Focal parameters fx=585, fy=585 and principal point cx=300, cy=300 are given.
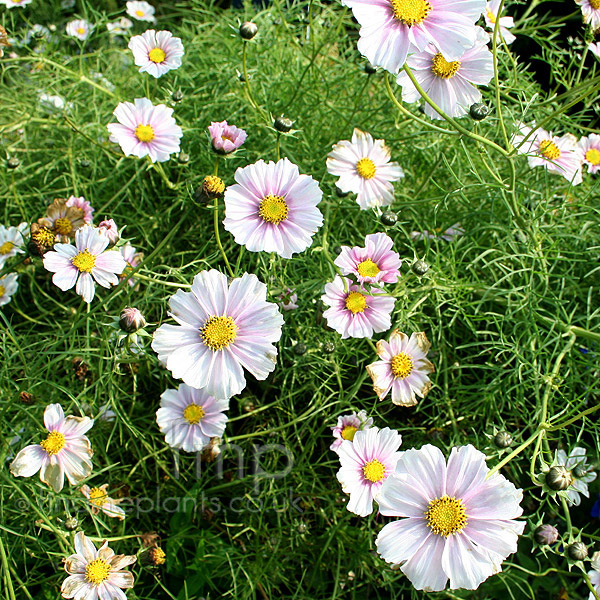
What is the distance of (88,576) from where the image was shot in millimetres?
950

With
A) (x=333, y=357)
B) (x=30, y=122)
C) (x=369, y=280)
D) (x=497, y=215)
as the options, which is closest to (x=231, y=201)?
(x=369, y=280)

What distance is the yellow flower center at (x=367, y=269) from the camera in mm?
1105

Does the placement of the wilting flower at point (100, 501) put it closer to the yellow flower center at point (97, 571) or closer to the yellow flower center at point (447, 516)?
the yellow flower center at point (97, 571)

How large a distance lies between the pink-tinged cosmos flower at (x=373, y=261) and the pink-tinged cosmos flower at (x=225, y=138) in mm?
278

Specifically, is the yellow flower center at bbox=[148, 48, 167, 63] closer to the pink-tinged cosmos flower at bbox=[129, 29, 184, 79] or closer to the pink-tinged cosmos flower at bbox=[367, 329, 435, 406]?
the pink-tinged cosmos flower at bbox=[129, 29, 184, 79]

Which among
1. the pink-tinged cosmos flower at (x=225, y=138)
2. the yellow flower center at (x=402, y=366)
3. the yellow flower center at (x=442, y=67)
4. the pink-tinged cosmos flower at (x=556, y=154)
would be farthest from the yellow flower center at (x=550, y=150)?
the pink-tinged cosmos flower at (x=225, y=138)

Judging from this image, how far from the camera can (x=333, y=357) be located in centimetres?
122

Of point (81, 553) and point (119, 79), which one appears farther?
point (119, 79)

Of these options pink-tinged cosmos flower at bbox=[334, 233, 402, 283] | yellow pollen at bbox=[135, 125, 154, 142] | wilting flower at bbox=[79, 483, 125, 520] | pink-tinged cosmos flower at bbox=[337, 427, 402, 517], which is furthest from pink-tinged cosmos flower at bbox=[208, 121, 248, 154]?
wilting flower at bbox=[79, 483, 125, 520]

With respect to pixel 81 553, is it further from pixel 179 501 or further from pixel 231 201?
pixel 231 201

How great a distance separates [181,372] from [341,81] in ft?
3.48

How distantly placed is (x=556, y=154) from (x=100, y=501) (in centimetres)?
121

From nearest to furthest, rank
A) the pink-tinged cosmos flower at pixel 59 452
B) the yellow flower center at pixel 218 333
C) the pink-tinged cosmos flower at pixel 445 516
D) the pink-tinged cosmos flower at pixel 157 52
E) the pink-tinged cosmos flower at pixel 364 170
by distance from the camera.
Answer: the pink-tinged cosmos flower at pixel 445 516 < the yellow flower center at pixel 218 333 < the pink-tinged cosmos flower at pixel 59 452 < the pink-tinged cosmos flower at pixel 364 170 < the pink-tinged cosmos flower at pixel 157 52

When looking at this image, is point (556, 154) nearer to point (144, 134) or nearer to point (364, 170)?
point (364, 170)
